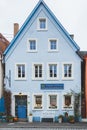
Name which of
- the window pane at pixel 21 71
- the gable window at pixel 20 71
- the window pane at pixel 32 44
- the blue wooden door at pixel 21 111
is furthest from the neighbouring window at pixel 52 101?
the window pane at pixel 32 44

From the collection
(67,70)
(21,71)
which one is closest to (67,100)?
(67,70)

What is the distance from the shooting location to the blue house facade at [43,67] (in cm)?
4659

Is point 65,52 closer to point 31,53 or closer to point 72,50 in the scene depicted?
point 72,50

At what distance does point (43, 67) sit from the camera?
46844 millimetres

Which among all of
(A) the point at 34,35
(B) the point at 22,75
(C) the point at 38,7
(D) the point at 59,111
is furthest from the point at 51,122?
(C) the point at 38,7

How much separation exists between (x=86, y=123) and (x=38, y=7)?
13249 millimetres

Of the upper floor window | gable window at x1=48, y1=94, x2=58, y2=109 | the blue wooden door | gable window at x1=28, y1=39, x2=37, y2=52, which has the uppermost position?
the upper floor window

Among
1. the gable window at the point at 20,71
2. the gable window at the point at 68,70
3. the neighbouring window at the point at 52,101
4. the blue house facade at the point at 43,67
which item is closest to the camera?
the blue house facade at the point at 43,67

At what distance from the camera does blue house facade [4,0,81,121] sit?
46594mm

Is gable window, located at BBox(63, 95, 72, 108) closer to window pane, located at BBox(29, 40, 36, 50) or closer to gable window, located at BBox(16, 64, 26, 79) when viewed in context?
gable window, located at BBox(16, 64, 26, 79)

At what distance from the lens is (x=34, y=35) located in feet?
154

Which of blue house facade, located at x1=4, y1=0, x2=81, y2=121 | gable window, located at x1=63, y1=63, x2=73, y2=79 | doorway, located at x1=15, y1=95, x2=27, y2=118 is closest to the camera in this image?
blue house facade, located at x1=4, y1=0, x2=81, y2=121

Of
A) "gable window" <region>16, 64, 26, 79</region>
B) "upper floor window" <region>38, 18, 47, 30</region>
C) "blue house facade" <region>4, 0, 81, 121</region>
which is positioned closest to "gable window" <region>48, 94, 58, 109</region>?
"blue house facade" <region>4, 0, 81, 121</region>

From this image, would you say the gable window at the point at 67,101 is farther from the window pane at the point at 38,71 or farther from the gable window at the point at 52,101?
the window pane at the point at 38,71
